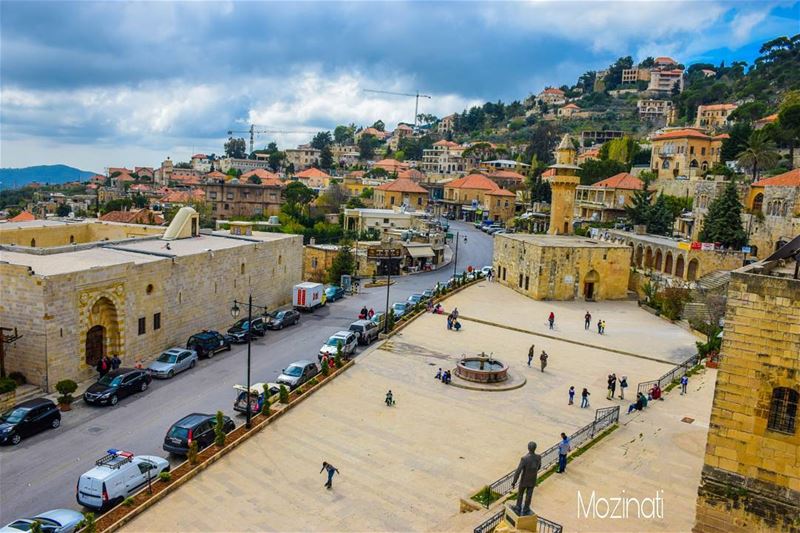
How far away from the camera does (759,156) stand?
201 feet

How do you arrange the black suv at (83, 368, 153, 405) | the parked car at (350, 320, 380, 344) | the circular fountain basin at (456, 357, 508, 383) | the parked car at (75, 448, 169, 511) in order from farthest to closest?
the parked car at (350, 320, 380, 344) < the circular fountain basin at (456, 357, 508, 383) < the black suv at (83, 368, 153, 405) < the parked car at (75, 448, 169, 511)

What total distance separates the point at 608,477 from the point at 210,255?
22.8 meters

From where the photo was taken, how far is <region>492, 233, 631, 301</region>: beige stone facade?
1690 inches

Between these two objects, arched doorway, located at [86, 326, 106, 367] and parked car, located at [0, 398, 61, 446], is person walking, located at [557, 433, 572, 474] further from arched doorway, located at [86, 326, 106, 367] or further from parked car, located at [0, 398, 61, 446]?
arched doorway, located at [86, 326, 106, 367]

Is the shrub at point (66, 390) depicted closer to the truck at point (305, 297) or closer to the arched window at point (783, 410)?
the truck at point (305, 297)

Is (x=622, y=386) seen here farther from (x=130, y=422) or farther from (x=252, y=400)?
(x=130, y=422)

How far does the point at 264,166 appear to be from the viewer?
555 ft

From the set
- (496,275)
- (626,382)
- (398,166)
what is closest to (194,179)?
(398,166)

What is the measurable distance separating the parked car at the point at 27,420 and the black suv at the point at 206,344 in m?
8.07

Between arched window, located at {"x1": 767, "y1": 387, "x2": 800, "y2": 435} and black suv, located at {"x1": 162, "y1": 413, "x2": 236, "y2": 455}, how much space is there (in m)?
14.9

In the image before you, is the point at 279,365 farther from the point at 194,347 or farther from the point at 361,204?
the point at 361,204

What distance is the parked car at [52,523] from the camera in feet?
42.8

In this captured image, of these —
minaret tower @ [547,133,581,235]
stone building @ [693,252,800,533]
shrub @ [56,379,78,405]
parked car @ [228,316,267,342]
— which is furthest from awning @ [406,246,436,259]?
stone building @ [693,252,800,533]

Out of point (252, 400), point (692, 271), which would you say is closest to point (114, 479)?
point (252, 400)
